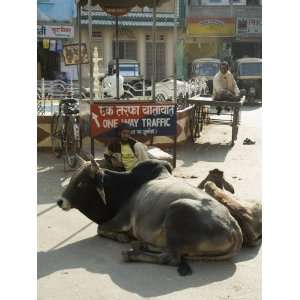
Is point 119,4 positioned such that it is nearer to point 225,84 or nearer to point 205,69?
point 225,84

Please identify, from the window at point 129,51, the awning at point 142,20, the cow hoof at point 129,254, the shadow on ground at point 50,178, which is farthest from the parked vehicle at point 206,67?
the cow hoof at point 129,254

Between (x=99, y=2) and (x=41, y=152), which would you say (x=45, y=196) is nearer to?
(x=41, y=152)

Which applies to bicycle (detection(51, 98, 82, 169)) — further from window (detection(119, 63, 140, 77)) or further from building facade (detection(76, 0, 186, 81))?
building facade (detection(76, 0, 186, 81))

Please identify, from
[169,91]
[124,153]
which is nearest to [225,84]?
[169,91]

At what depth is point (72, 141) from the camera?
8117 mm

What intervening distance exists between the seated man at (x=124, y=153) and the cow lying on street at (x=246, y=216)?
5.50 ft

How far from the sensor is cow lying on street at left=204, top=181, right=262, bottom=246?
4727mm

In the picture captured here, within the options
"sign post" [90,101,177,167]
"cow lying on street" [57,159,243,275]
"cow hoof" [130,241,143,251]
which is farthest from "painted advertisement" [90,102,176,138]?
"cow hoof" [130,241,143,251]

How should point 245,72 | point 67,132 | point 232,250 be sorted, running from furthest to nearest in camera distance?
point 245,72 → point 67,132 → point 232,250

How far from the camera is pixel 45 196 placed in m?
6.45

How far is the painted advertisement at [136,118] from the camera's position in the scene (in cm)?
766

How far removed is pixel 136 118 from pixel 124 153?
139 cm
